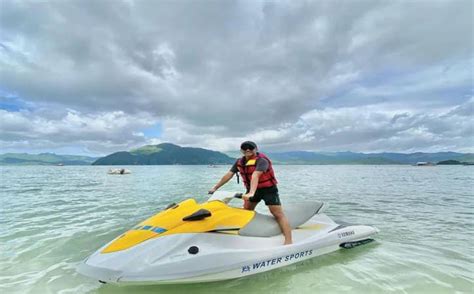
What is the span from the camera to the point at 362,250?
630cm

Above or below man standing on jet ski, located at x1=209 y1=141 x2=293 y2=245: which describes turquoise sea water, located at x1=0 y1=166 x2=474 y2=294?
below

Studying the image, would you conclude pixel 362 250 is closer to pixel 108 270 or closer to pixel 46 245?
pixel 108 270

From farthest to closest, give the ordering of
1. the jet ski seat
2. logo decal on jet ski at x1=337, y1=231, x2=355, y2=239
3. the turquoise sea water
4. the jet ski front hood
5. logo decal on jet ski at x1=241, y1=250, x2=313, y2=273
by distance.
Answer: logo decal on jet ski at x1=337, y1=231, x2=355, y2=239
the jet ski seat
logo decal on jet ski at x1=241, y1=250, x2=313, y2=273
the turquoise sea water
the jet ski front hood

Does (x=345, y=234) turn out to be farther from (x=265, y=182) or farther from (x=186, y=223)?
(x=186, y=223)

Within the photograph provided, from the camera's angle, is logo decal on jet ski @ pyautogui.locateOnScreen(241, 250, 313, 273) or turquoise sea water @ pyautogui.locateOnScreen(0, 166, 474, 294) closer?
turquoise sea water @ pyautogui.locateOnScreen(0, 166, 474, 294)

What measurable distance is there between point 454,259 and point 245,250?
174 inches

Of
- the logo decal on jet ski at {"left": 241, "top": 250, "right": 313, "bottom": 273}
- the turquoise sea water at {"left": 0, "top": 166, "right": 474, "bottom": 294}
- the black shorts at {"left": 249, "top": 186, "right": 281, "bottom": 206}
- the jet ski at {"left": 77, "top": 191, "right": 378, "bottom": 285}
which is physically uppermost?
the black shorts at {"left": 249, "top": 186, "right": 281, "bottom": 206}

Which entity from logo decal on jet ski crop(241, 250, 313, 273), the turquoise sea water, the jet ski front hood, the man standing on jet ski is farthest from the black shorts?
the turquoise sea water

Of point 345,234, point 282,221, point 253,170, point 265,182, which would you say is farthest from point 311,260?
point 253,170

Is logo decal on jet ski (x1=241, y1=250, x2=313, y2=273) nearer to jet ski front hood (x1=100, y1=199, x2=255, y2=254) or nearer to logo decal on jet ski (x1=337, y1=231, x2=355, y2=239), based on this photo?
jet ski front hood (x1=100, y1=199, x2=255, y2=254)

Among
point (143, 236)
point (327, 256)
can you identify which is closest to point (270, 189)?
point (327, 256)

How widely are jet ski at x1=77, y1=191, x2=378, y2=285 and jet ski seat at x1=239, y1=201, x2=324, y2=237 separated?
2 cm

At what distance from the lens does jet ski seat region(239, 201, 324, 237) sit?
5075mm

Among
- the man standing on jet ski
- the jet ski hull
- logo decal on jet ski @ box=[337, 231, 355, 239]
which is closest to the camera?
the jet ski hull
